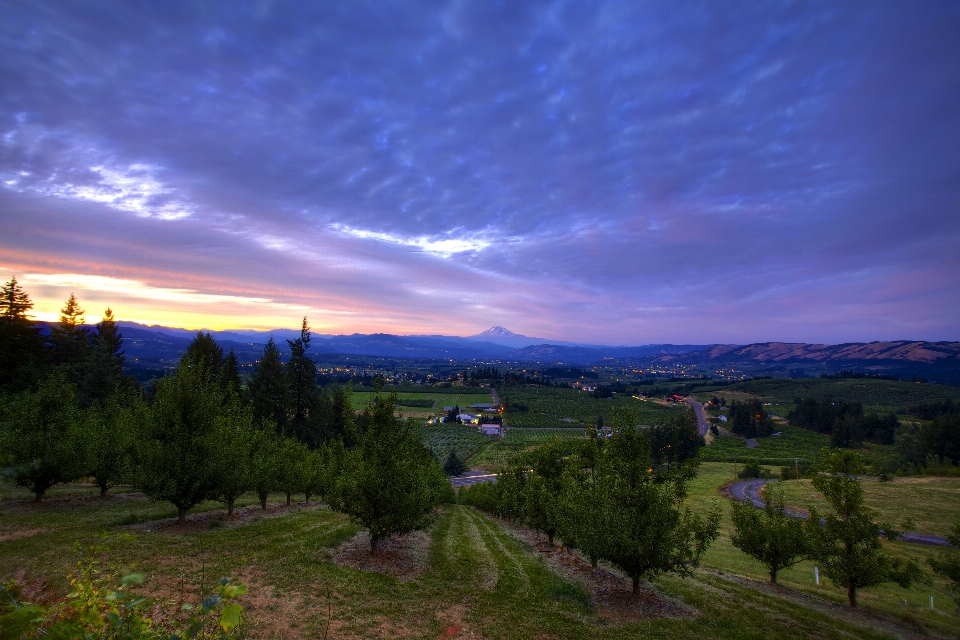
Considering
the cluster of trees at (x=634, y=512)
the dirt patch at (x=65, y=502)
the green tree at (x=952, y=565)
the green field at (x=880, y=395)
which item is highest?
the cluster of trees at (x=634, y=512)

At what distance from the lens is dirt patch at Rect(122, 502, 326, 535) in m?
18.9

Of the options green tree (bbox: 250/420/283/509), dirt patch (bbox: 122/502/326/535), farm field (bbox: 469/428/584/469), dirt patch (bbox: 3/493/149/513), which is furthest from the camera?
farm field (bbox: 469/428/584/469)

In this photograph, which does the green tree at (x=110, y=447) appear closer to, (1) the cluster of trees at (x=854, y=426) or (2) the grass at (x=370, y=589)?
(2) the grass at (x=370, y=589)

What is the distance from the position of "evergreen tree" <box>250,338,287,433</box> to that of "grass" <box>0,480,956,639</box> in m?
32.5

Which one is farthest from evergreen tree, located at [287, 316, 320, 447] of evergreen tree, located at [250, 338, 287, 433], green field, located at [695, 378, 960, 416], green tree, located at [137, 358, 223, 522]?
green field, located at [695, 378, 960, 416]

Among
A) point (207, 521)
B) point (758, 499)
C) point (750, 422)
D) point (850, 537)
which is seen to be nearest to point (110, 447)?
point (207, 521)

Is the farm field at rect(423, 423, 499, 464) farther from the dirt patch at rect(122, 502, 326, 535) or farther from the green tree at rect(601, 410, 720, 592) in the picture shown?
the green tree at rect(601, 410, 720, 592)

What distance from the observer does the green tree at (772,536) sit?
79.8 feet

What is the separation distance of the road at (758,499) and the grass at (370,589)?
→ 29.8 metres

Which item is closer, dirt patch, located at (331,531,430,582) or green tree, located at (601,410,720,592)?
green tree, located at (601,410,720,592)

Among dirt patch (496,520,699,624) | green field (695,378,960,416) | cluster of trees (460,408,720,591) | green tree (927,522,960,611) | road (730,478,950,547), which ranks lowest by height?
road (730,478,950,547)

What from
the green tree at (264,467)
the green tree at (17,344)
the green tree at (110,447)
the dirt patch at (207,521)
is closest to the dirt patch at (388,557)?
the dirt patch at (207,521)

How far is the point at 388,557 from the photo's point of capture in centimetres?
1834

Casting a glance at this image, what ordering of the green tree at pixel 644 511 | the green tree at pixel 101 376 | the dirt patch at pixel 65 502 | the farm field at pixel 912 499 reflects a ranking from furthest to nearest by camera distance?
1. the farm field at pixel 912 499
2. the green tree at pixel 101 376
3. the dirt patch at pixel 65 502
4. the green tree at pixel 644 511
